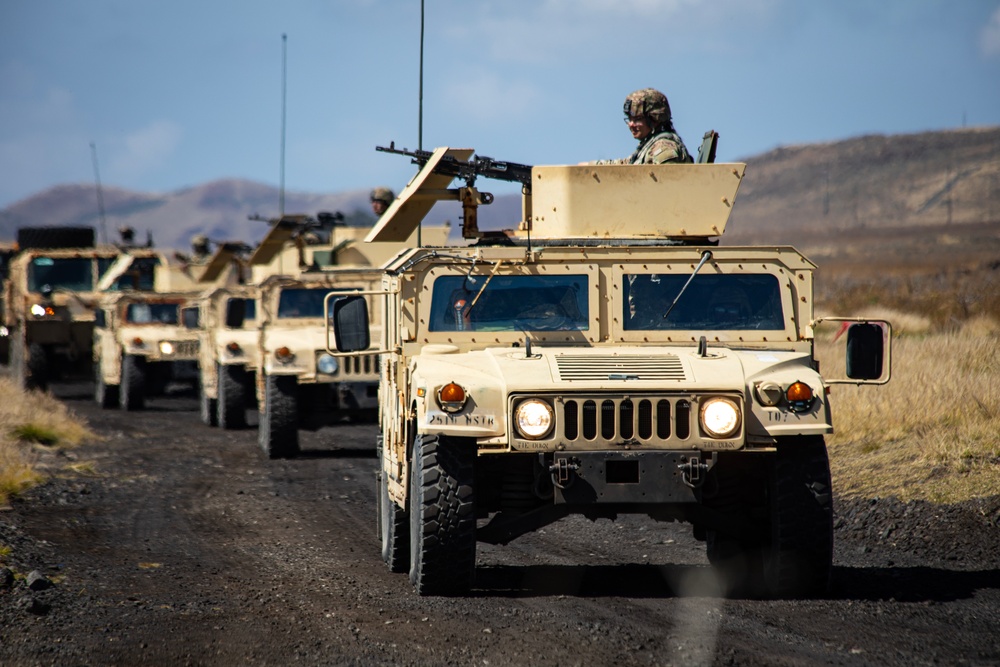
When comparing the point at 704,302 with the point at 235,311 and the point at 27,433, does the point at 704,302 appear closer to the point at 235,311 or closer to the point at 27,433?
the point at 235,311

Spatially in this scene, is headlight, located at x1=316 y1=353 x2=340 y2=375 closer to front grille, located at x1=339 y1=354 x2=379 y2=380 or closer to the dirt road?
front grille, located at x1=339 y1=354 x2=379 y2=380

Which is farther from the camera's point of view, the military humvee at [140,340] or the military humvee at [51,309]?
the military humvee at [51,309]

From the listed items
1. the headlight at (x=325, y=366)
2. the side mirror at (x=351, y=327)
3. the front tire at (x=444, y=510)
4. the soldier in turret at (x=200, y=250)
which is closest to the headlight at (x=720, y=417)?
the front tire at (x=444, y=510)

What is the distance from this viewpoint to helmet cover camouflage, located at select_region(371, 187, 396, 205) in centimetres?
1611

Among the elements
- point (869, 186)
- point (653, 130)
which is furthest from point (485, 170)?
point (869, 186)

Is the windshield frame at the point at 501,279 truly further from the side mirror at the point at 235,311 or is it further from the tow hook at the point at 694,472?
the side mirror at the point at 235,311

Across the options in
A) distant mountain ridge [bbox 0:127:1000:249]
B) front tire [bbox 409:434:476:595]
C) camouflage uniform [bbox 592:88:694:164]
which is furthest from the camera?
distant mountain ridge [bbox 0:127:1000:249]

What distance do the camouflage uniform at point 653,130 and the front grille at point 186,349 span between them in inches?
481

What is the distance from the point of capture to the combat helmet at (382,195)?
1611 centimetres

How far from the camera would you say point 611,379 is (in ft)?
22.0

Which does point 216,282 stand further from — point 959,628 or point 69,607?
point 959,628

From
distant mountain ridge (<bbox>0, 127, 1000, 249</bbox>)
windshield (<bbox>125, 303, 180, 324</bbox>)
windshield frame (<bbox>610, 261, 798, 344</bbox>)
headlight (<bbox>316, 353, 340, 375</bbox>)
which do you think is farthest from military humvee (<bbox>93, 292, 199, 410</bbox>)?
distant mountain ridge (<bbox>0, 127, 1000, 249</bbox>)

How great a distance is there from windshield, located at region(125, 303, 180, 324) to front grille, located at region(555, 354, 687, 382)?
14.1 m

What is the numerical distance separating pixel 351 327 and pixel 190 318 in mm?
12617
